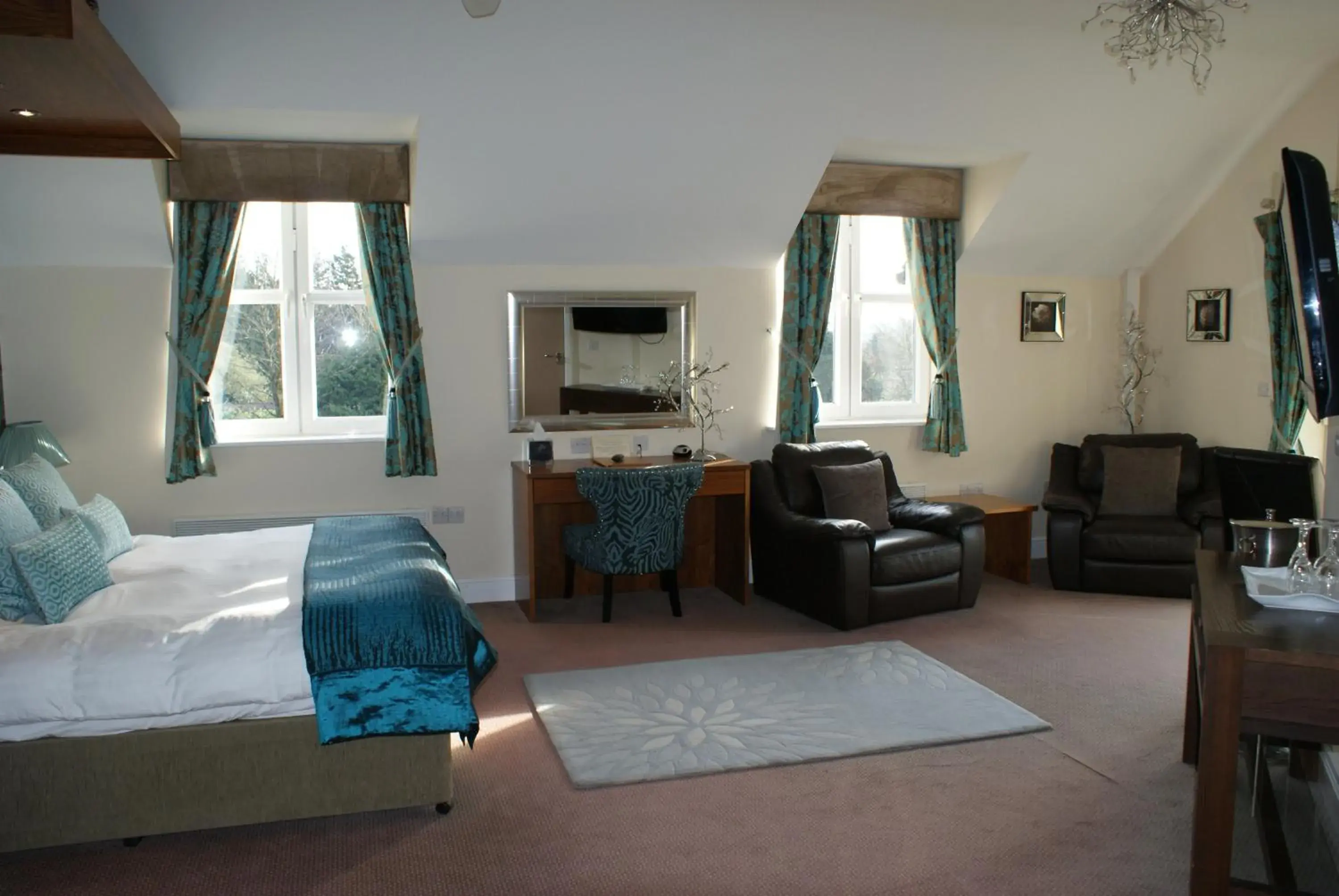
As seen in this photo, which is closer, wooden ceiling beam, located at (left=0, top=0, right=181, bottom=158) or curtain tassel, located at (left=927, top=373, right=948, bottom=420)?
wooden ceiling beam, located at (left=0, top=0, right=181, bottom=158)

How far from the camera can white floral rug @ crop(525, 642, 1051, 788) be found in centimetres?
363

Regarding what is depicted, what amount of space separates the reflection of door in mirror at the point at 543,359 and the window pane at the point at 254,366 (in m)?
1.29

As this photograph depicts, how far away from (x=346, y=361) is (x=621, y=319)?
1.50m

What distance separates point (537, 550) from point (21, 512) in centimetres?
272

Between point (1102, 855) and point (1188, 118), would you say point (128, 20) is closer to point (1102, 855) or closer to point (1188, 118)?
point (1102, 855)

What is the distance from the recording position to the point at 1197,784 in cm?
241

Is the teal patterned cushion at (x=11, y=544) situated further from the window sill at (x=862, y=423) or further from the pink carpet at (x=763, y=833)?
the window sill at (x=862, y=423)

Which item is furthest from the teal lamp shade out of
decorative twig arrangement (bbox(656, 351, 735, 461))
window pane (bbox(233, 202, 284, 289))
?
decorative twig arrangement (bbox(656, 351, 735, 461))

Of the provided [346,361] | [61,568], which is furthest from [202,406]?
[61,568]

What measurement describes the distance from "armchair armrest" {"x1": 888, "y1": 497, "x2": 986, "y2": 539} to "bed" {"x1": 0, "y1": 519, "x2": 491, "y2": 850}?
3128 millimetres

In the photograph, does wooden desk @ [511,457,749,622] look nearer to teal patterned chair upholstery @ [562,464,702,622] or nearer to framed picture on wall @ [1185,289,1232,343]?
teal patterned chair upholstery @ [562,464,702,622]

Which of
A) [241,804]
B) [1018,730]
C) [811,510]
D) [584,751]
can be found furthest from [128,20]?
[1018,730]

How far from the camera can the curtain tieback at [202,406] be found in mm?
5160

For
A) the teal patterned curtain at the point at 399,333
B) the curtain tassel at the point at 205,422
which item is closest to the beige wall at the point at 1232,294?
the teal patterned curtain at the point at 399,333
